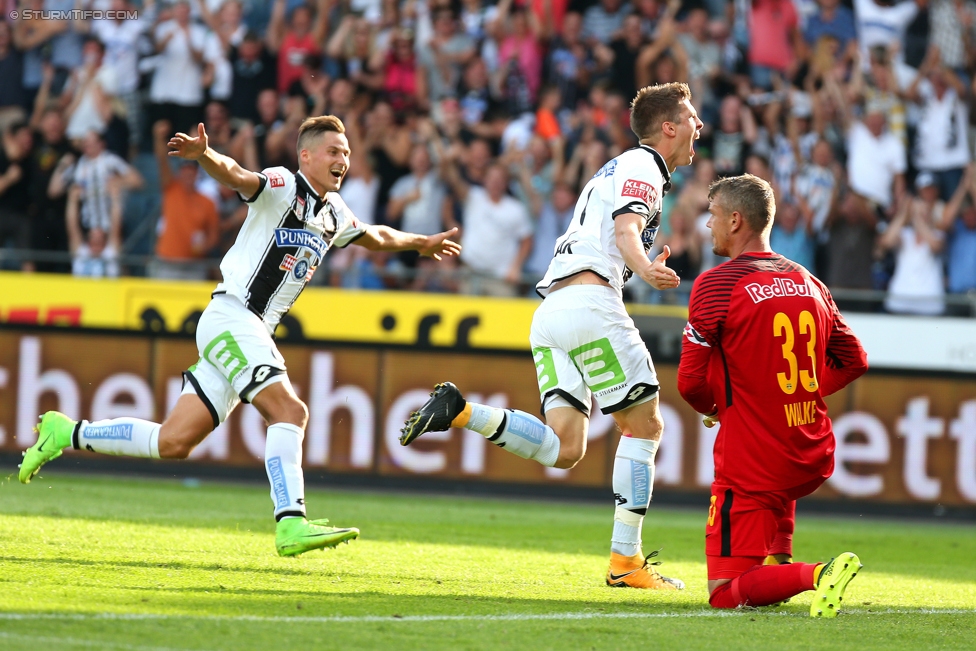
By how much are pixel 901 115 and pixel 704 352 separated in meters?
10.4

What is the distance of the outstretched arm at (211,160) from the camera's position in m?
6.02

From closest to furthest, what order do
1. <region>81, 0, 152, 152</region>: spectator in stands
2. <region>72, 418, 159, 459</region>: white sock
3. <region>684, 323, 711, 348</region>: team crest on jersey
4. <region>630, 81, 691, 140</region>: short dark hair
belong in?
<region>684, 323, 711, 348</region>: team crest on jersey, <region>630, 81, 691, 140</region>: short dark hair, <region>72, 418, 159, 459</region>: white sock, <region>81, 0, 152, 152</region>: spectator in stands

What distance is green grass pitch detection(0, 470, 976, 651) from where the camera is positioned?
445 centimetres

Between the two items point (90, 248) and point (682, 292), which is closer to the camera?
point (682, 292)

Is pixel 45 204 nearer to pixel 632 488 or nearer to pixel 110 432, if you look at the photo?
pixel 110 432

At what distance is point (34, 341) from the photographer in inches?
480

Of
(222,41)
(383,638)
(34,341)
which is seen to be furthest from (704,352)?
(222,41)

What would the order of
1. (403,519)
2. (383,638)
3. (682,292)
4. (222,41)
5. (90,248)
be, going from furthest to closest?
(222,41)
(90,248)
(682,292)
(403,519)
(383,638)

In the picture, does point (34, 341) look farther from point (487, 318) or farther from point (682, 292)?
point (682, 292)

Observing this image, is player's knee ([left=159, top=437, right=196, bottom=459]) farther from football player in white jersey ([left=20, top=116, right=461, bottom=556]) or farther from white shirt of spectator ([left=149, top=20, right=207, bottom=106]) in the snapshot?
white shirt of spectator ([left=149, top=20, right=207, bottom=106])

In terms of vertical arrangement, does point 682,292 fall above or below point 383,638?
above

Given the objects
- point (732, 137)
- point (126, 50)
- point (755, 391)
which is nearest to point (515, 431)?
point (755, 391)

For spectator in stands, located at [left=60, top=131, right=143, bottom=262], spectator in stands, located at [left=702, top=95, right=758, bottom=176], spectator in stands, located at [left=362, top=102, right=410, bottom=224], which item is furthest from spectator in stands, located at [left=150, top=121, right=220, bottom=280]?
spectator in stands, located at [left=702, top=95, right=758, bottom=176]

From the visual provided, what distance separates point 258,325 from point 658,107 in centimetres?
231
